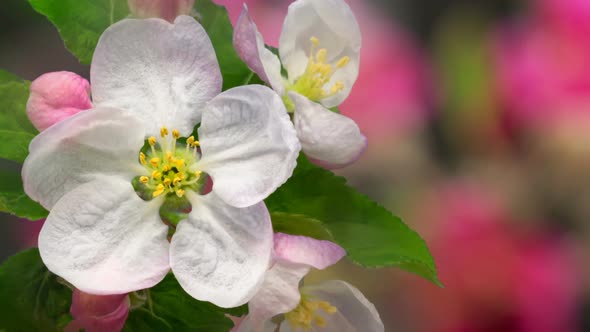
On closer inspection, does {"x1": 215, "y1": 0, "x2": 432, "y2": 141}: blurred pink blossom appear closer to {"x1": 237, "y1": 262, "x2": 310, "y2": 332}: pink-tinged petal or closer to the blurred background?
the blurred background

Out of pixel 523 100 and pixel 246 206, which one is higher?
pixel 246 206

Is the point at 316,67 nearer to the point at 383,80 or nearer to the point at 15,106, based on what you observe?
the point at 15,106

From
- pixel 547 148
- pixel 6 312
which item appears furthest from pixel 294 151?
pixel 547 148

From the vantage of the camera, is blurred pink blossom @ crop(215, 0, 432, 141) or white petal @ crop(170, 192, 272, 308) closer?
white petal @ crop(170, 192, 272, 308)

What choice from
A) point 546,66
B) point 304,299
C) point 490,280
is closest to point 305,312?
point 304,299

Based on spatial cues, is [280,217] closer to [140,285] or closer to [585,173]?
[140,285]

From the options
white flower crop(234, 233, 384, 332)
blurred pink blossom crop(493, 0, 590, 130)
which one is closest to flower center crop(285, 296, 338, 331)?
white flower crop(234, 233, 384, 332)
